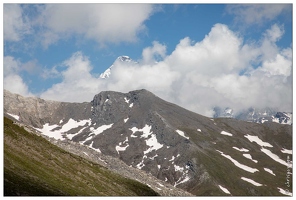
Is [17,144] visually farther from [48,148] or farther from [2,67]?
[2,67]

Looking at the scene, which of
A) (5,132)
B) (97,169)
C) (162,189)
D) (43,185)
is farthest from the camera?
(162,189)

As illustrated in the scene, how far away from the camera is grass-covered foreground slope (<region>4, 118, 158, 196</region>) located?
5481cm

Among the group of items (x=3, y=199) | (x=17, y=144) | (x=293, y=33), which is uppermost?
(x=293, y=33)

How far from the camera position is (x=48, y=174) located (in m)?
68.8

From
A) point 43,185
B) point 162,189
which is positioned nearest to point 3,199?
point 43,185

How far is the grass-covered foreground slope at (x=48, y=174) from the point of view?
54.8 m

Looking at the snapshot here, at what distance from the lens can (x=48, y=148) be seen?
290 feet

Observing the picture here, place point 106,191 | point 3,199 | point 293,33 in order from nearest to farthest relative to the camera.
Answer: point 3,199 → point 293,33 → point 106,191

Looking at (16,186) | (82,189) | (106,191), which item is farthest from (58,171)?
(16,186)

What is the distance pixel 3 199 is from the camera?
40625 mm

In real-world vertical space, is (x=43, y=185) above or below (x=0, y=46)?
below

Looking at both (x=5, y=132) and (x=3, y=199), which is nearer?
(x=3, y=199)

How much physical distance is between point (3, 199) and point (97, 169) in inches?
2316

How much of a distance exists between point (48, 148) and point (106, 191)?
18576mm
